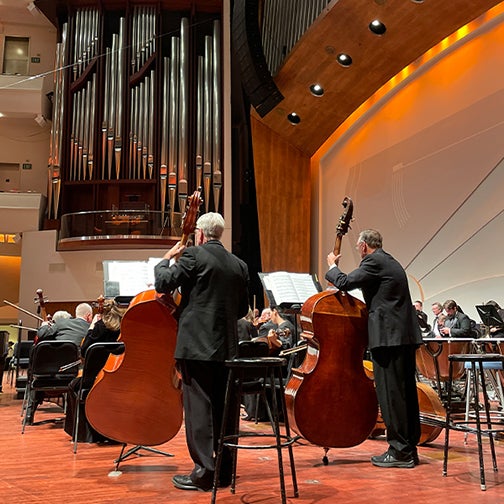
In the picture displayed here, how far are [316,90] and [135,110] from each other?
5.56 metres

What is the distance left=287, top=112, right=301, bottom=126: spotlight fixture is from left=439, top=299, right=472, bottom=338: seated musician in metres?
6.43

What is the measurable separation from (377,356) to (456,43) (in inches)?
301

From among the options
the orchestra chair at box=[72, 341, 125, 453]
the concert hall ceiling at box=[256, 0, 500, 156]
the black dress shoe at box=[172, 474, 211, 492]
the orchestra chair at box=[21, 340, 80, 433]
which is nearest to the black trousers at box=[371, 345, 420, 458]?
the black dress shoe at box=[172, 474, 211, 492]

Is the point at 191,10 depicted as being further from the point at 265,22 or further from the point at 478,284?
the point at 478,284

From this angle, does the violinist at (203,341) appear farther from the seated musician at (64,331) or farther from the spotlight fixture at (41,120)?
the spotlight fixture at (41,120)

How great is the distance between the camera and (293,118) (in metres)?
12.9

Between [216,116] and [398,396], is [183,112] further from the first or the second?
[398,396]

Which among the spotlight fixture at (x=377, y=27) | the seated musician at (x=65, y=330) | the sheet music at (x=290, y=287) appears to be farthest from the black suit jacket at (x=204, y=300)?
the spotlight fixture at (x=377, y=27)

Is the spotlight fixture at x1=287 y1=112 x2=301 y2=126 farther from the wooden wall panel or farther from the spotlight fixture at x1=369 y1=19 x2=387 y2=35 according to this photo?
the spotlight fixture at x1=369 y1=19 x2=387 y2=35

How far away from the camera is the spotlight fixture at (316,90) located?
11.7m

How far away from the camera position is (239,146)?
14.9 meters

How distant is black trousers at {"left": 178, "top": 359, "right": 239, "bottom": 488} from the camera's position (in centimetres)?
324

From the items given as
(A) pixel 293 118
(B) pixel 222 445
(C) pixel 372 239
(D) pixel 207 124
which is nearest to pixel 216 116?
(D) pixel 207 124

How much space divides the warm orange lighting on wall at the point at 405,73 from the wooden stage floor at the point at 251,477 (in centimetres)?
708
